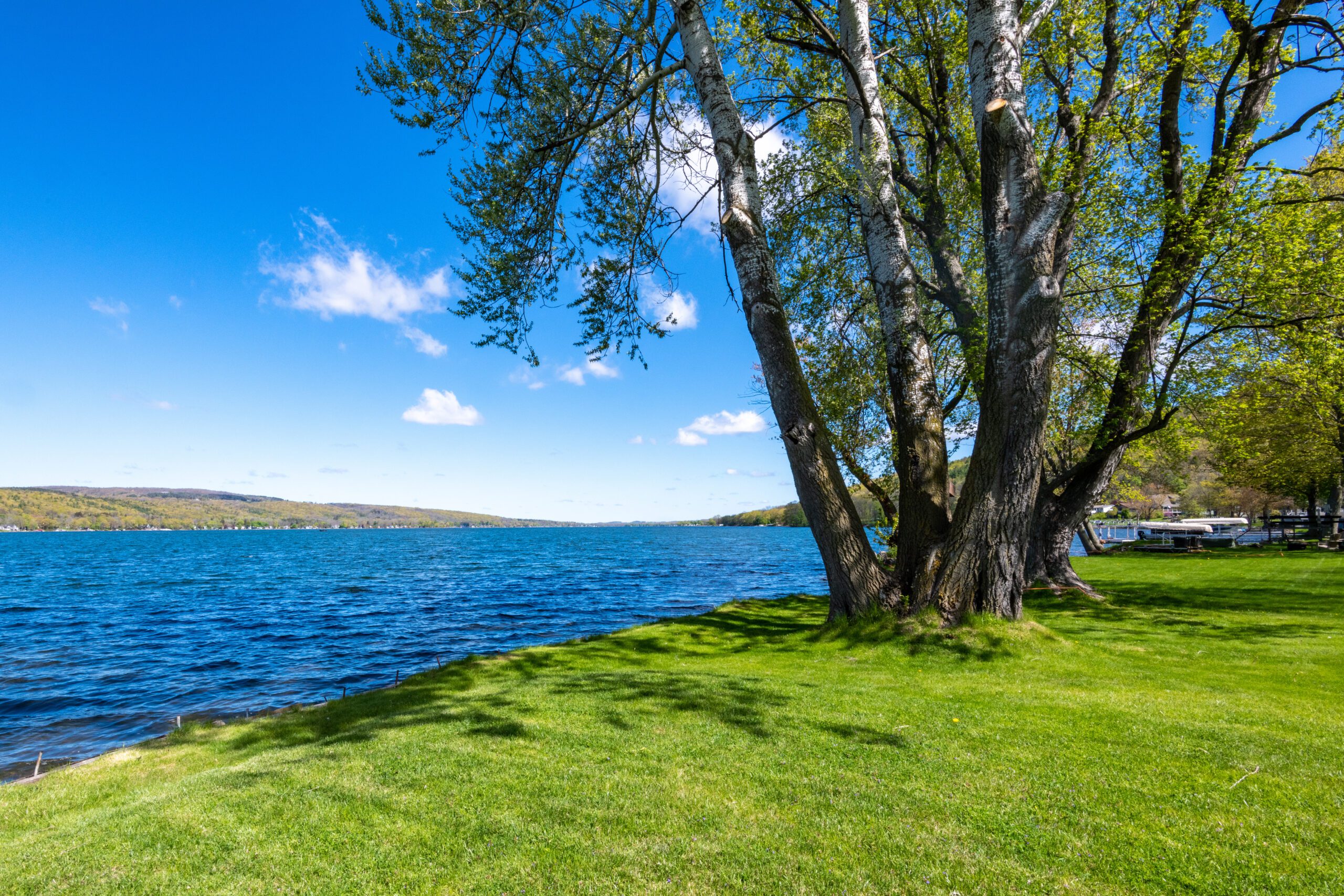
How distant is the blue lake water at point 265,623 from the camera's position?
1356cm

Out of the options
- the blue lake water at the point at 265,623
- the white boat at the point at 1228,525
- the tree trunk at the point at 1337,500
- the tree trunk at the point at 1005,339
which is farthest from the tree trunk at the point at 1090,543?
the tree trunk at the point at 1005,339

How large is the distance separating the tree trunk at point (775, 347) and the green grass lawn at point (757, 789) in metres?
1.77

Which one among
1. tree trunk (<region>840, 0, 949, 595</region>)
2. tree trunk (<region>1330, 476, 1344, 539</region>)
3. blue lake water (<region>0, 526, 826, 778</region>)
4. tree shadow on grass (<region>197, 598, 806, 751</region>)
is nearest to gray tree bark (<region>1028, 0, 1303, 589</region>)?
tree trunk (<region>840, 0, 949, 595</region>)

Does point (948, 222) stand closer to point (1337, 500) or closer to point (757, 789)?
point (757, 789)

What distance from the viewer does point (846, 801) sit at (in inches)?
151

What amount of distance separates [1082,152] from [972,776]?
35.3 ft

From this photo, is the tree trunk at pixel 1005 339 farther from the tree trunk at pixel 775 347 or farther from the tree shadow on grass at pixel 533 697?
the tree shadow on grass at pixel 533 697

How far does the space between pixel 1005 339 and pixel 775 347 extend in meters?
3.25

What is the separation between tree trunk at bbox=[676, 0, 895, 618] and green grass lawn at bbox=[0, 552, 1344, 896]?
5.82 feet

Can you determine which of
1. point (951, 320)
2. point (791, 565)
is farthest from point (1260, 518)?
point (951, 320)

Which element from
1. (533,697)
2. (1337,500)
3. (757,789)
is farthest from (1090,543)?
(757,789)

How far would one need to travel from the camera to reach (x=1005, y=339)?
8250mm

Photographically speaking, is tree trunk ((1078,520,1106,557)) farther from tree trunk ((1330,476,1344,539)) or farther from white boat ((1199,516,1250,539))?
white boat ((1199,516,1250,539))

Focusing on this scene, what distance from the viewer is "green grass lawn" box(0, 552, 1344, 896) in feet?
10.4
